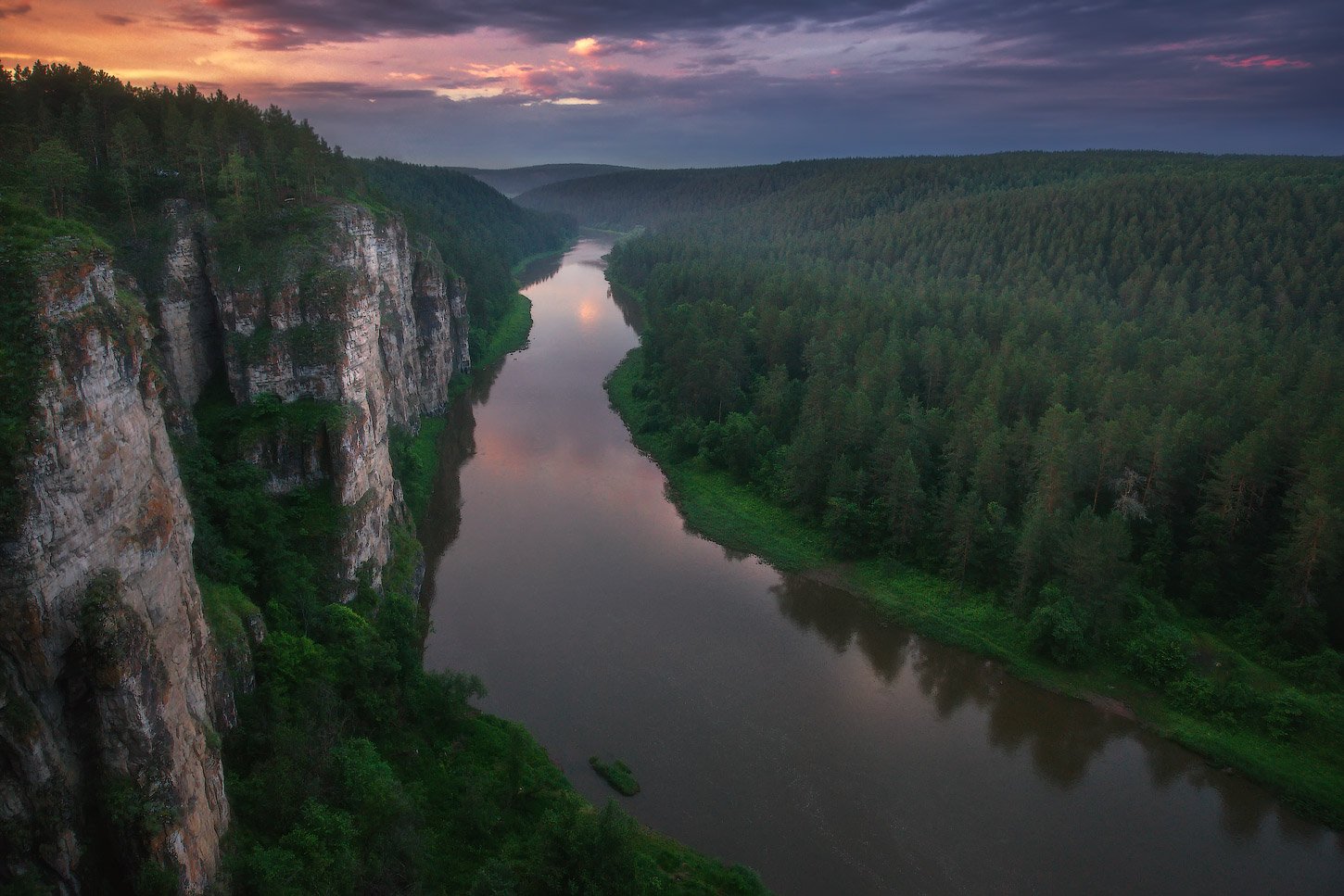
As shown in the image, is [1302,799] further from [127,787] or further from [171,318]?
[171,318]

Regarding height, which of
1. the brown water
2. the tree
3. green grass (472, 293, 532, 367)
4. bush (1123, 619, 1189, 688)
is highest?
the tree

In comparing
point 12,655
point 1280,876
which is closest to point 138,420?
point 12,655

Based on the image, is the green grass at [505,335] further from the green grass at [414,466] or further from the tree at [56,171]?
the tree at [56,171]

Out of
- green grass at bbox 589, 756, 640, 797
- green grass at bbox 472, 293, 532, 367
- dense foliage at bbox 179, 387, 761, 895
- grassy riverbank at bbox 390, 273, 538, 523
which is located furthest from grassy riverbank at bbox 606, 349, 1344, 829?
green grass at bbox 472, 293, 532, 367

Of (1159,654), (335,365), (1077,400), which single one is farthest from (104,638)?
(1077,400)

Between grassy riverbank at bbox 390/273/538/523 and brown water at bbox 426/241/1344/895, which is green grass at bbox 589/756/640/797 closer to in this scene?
brown water at bbox 426/241/1344/895

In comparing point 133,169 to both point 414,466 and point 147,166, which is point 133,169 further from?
point 414,466
